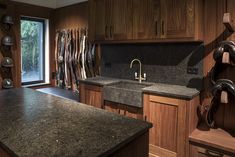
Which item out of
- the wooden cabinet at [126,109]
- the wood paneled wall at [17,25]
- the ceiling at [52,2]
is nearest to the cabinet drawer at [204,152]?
the wooden cabinet at [126,109]

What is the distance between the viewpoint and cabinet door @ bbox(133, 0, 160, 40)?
2598mm

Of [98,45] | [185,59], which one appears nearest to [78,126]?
[185,59]

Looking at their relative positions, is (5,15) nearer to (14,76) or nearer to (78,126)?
(14,76)

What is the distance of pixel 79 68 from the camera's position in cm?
392

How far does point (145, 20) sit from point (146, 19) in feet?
0.06

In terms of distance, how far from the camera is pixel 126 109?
269cm

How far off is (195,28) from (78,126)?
67.7 inches

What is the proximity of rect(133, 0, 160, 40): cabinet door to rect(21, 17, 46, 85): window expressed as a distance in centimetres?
256

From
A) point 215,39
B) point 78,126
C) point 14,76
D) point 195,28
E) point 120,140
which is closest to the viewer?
point 120,140

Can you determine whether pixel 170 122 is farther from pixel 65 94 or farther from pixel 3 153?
pixel 65 94

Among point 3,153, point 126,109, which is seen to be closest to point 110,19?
point 126,109

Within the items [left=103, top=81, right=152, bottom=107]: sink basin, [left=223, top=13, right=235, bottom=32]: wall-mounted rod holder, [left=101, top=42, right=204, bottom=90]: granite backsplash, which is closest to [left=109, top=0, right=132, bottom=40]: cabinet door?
[left=101, top=42, right=204, bottom=90]: granite backsplash

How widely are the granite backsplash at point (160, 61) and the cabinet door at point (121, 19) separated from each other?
323 mm

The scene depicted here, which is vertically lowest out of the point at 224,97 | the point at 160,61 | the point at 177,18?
the point at 224,97
